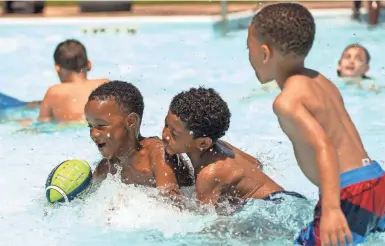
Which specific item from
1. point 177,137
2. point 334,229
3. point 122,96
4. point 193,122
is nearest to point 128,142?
point 122,96

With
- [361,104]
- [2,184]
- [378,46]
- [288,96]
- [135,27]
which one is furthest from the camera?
[135,27]

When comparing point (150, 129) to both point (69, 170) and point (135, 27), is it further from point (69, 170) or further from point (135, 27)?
point (135, 27)

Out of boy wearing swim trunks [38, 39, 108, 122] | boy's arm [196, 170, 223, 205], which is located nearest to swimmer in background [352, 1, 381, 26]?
boy wearing swim trunks [38, 39, 108, 122]

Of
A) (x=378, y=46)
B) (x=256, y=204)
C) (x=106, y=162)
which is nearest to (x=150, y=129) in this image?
(x=106, y=162)

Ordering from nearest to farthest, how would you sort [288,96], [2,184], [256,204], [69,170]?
[288,96] → [256,204] → [69,170] → [2,184]

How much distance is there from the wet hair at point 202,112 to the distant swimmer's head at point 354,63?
15.7 ft

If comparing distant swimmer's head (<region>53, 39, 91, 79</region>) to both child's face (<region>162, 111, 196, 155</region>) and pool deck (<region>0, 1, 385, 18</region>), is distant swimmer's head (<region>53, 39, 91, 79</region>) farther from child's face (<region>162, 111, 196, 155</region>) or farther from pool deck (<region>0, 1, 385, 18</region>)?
pool deck (<region>0, 1, 385, 18</region>)

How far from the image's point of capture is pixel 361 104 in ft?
28.2

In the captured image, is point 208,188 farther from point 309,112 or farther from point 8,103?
point 8,103

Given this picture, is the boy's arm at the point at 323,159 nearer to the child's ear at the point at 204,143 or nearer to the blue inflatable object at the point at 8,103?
the child's ear at the point at 204,143

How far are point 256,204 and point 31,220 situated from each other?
1513mm

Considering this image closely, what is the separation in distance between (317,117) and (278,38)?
42 cm

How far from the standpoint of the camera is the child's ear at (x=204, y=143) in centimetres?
450

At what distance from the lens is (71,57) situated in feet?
24.2
